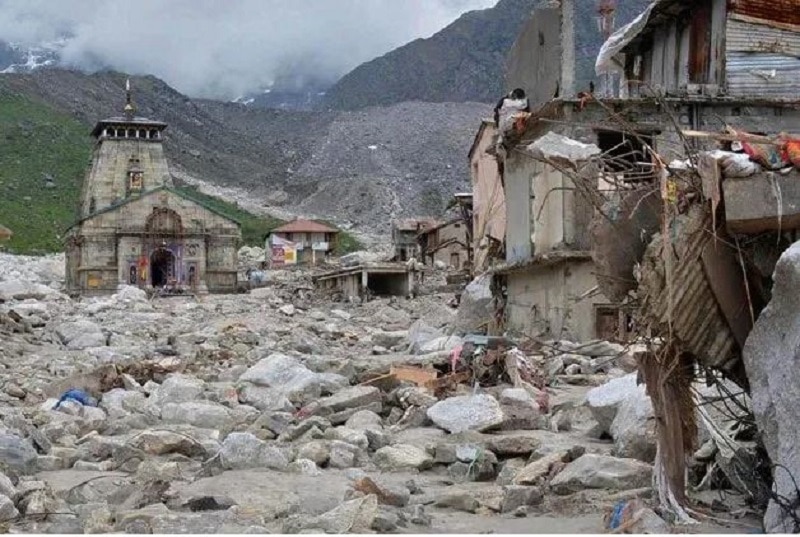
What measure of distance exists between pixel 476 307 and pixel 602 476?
58.6ft

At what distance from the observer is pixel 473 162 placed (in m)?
37.9

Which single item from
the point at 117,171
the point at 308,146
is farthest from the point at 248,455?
the point at 308,146

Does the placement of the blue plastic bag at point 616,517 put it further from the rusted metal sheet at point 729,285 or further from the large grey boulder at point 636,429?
the large grey boulder at point 636,429

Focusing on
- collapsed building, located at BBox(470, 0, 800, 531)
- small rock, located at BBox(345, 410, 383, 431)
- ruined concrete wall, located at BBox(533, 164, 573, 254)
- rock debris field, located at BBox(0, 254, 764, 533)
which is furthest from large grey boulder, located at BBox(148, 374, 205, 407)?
ruined concrete wall, located at BBox(533, 164, 573, 254)

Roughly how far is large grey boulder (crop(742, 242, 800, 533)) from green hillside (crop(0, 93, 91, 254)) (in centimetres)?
7649

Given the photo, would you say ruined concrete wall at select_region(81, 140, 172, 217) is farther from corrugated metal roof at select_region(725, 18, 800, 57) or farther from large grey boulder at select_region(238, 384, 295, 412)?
large grey boulder at select_region(238, 384, 295, 412)

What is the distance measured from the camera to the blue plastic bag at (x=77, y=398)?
1257 centimetres

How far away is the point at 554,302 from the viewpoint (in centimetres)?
2092

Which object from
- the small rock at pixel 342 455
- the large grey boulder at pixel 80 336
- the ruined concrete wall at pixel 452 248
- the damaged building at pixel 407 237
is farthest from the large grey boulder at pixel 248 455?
the damaged building at pixel 407 237

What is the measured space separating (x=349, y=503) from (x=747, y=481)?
2479mm

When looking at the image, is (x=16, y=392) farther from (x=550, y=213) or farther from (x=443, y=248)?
(x=443, y=248)

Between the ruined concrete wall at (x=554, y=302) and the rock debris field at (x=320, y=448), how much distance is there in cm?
134

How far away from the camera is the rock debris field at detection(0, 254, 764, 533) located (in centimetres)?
668

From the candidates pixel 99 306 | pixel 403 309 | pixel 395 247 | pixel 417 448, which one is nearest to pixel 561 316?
pixel 417 448
